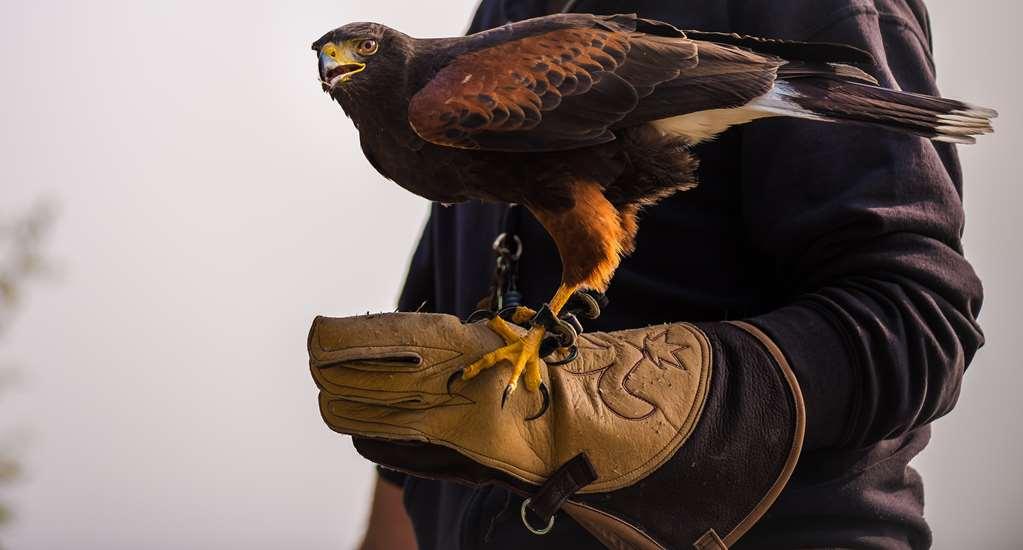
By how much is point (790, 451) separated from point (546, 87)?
557mm

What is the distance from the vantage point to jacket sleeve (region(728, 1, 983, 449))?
1176 millimetres

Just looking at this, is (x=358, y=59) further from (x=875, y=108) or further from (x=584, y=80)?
(x=875, y=108)

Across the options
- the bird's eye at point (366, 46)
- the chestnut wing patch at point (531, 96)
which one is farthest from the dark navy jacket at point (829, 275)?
the bird's eye at point (366, 46)

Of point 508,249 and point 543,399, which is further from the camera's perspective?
point 508,249

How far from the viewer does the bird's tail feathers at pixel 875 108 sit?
1.00 meters

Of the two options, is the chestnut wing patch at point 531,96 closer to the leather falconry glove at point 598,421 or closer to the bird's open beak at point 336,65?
the bird's open beak at point 336,65

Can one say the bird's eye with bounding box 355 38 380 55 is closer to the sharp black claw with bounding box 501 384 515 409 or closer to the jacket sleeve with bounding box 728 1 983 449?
the sharp black claw with bounding box 501 384 515 409

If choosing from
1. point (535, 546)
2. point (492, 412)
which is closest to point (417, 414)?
point (492, 412)

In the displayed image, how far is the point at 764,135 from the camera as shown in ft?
4.47

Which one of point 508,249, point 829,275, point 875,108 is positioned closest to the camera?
point 875,108

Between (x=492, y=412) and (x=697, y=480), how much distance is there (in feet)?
0.94

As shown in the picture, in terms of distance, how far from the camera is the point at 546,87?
3.53 feet

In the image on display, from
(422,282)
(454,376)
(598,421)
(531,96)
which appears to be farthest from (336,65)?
(422,282)

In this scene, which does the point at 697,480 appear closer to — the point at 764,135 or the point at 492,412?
the point at 492,412
